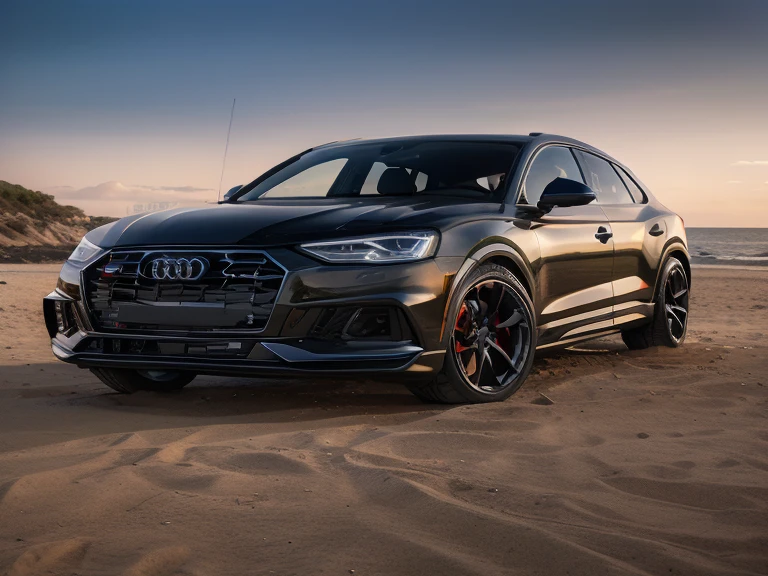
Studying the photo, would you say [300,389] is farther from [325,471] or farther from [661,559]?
[661,559]

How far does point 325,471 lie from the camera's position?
3941 millimetres

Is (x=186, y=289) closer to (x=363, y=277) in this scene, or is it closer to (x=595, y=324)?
(x=363, y=277)

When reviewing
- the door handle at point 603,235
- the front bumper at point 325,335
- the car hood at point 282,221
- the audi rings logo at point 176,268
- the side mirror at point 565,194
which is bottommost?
the front bumper at point 325,335

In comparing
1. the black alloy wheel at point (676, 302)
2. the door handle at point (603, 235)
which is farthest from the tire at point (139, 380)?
the black alloy wheel at point (676, 302)

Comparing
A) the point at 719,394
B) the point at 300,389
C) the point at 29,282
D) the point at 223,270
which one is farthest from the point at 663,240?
the point at 29,282

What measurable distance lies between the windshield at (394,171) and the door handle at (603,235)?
3.05ft

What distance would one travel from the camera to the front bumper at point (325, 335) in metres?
4.96

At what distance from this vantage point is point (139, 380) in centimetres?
627

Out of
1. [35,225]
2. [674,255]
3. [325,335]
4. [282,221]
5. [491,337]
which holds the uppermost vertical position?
[282,221]

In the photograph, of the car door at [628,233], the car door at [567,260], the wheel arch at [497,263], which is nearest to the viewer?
the wheel arch at [497,263]

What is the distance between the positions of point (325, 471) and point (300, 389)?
2348 mm

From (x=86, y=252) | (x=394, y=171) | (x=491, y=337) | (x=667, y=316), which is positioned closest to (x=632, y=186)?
(x=667, y=316)

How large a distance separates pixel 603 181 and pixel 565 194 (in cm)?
161

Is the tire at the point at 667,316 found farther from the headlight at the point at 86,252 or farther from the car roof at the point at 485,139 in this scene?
the headlight at the point at 86,252
